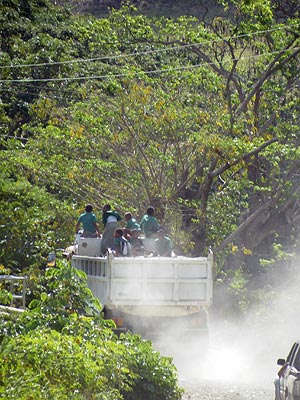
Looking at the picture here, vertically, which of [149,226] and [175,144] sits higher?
[175,144]

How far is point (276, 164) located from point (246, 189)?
275 centimetres

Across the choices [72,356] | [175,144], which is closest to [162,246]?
[175,144]

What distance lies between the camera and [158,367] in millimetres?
15375

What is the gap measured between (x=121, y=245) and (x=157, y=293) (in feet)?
3.79

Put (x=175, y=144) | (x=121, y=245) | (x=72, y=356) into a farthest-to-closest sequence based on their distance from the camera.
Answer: (x=175, y=144)
(x=121, y=245)
(x=72, y=356)

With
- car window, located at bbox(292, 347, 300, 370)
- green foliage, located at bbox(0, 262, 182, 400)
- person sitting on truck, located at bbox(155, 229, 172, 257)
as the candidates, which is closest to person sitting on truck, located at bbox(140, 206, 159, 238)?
person sitting on truck, located at bbox(155, 229, 172, 257)

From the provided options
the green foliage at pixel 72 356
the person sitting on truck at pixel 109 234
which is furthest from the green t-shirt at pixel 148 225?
the green foliage at pixel 72 356

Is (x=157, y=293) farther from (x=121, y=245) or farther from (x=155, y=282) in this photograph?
(x=121, y=245)

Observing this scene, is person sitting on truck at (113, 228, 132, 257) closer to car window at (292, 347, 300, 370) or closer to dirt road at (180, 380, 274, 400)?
dirt road at (180, 380, 274, 400)

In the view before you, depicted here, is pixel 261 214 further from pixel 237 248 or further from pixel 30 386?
pixel 30 386

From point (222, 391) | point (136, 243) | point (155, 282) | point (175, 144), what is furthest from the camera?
point (175, 144)

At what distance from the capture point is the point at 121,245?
66.4 feet

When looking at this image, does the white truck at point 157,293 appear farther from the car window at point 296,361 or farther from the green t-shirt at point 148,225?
the car window at point 296,361

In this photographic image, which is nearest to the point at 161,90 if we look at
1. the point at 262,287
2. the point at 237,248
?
the point at 237,248
